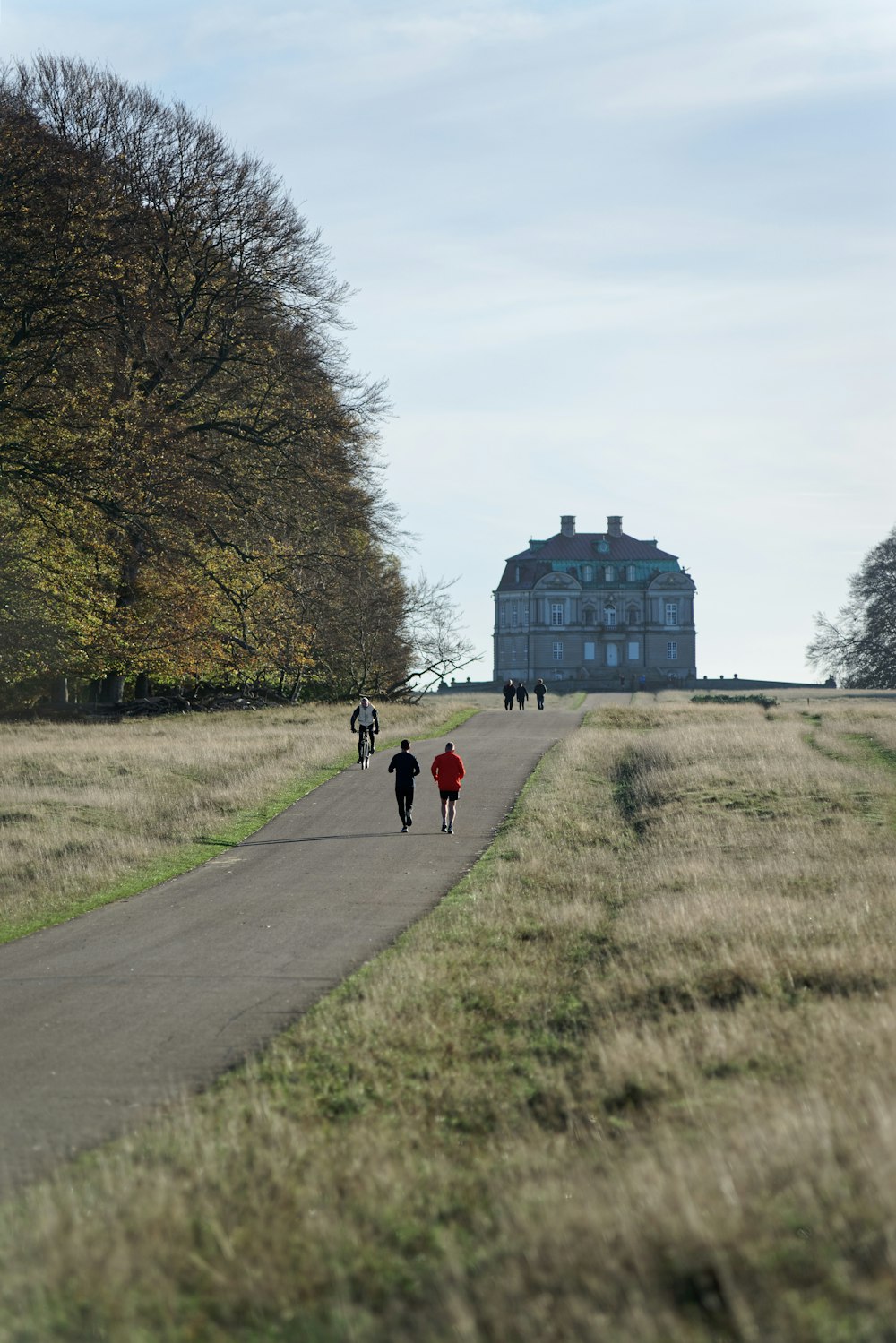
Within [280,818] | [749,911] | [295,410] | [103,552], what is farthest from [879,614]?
[749,911]

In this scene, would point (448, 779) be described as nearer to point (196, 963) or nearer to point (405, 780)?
point (405, 780)

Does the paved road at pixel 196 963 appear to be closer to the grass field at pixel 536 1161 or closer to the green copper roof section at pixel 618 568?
the grass field at pixel 536 1161

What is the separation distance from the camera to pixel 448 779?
74.5ft

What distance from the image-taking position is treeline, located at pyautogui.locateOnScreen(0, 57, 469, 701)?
32.8 m

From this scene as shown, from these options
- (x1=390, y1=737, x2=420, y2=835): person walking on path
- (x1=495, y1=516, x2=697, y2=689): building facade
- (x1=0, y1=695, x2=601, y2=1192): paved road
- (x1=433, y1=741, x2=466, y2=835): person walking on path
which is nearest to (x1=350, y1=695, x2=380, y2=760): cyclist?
(x1=0, y1=695, x2=601, y2=1192): paved road

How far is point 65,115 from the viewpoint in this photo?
34531 mm

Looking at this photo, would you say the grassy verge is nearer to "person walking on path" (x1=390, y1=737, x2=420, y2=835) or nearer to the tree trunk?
"person walking on path" (x1=390, y1=737, x2=420, y2=835)

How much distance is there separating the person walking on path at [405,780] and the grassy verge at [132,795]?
2.66 meters

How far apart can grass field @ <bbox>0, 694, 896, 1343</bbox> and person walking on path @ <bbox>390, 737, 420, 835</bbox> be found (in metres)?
7.70

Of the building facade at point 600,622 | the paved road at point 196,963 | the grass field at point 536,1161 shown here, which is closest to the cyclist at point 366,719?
the paved road at point 196,963

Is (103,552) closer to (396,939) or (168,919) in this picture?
(168,919)

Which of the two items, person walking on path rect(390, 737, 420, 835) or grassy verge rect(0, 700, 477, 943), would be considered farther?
person walking on path rect(390, 737, 420, 835)

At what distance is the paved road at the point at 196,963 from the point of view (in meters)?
9.00

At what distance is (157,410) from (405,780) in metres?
18.6
